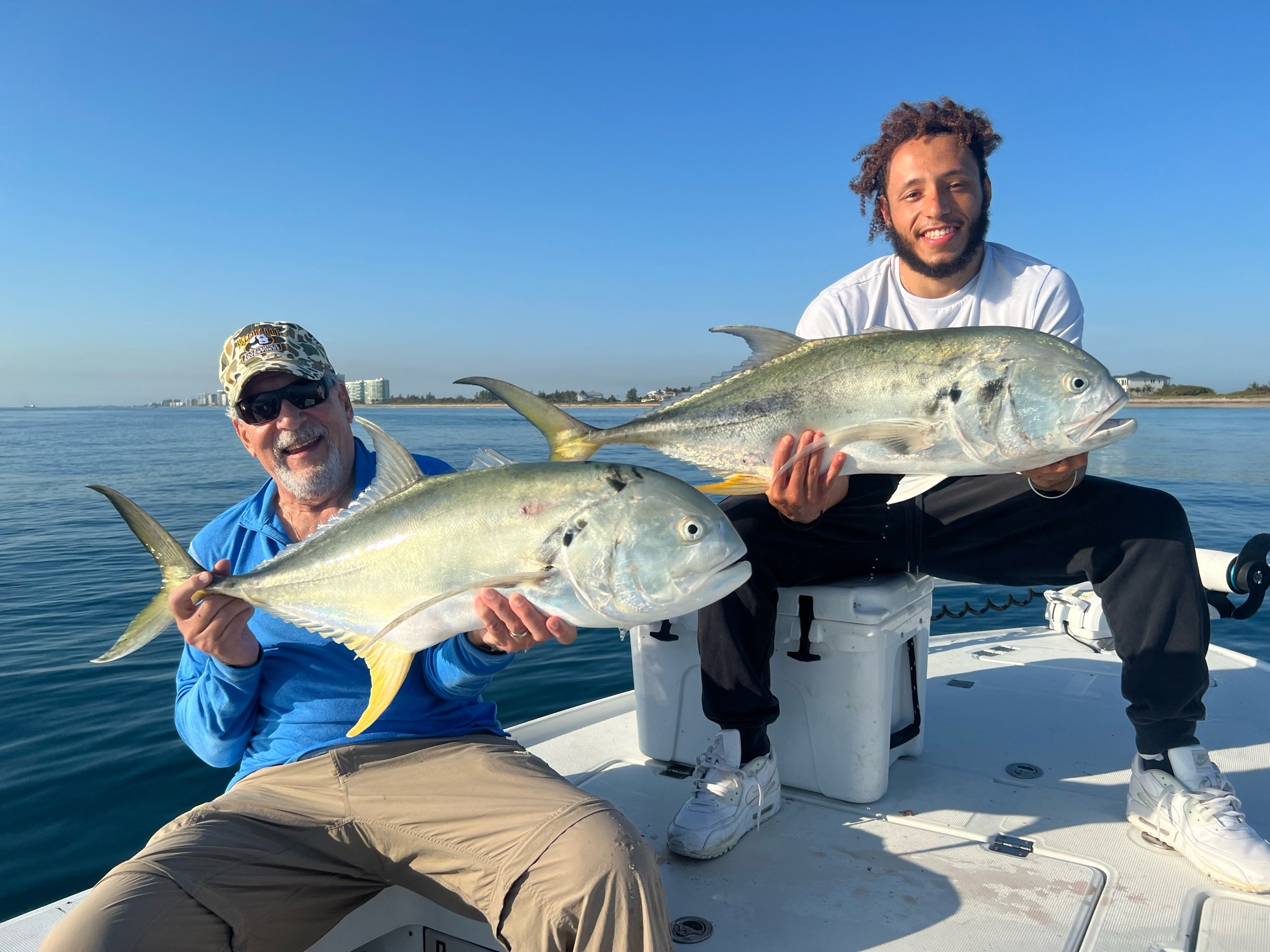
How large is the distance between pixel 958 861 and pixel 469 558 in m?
1.88

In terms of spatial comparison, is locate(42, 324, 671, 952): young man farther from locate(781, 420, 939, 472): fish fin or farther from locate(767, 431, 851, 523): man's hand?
locate(781, 420, 939, 472): fish fin

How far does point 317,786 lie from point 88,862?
10.1ft

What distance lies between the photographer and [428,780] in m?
2.35

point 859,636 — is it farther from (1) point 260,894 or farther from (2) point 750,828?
(1) point 260,894

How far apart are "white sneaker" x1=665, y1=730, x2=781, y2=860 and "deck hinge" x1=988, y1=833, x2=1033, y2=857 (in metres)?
0.73

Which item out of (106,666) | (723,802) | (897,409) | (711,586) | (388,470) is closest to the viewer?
(711,586)

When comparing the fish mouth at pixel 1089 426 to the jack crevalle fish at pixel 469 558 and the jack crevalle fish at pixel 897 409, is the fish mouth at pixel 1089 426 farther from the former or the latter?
the jack crevalle fish at pixel 469 558

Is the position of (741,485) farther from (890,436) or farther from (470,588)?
(470,588)

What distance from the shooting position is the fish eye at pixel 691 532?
1.85m

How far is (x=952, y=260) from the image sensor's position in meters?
3.25

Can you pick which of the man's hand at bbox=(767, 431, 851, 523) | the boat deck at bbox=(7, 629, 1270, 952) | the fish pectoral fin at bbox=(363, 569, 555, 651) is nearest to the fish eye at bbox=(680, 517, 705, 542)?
the fish pectoral fin at bbox=(363, 569, 555, 651)

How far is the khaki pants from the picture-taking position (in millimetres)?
1889

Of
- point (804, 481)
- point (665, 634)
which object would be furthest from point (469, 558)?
point (665, 634)

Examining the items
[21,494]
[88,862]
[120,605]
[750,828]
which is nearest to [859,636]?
[750,828]
